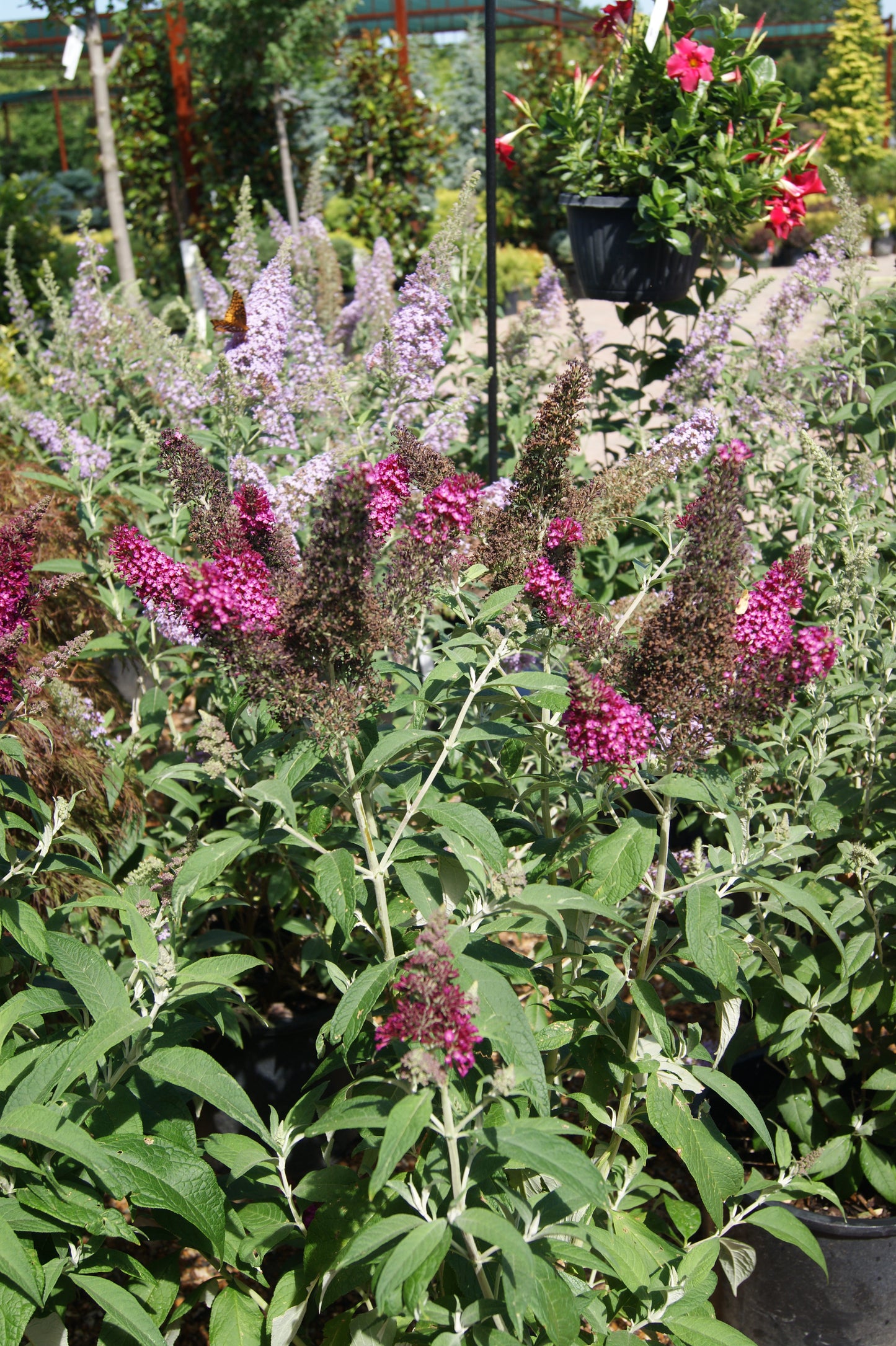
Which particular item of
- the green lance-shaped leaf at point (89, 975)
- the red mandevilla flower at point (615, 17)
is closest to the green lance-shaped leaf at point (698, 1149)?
the green lance-shaped leaf at point (89, 975)

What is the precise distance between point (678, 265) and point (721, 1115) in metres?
2.73

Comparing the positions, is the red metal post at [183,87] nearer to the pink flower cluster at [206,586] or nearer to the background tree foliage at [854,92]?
the pink flower cluster at [206,586]

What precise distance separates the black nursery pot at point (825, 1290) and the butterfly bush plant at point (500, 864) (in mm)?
114

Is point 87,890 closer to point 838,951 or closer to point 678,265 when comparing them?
point 838,951

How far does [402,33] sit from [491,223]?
14.2 meters

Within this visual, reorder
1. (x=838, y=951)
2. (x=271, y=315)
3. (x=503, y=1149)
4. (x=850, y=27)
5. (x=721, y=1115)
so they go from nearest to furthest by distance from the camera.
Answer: (x=503, y=1149)
(x=838, y=951)
(x=721, y=1115)
(x=271, y=315)
(x=850, y=27)

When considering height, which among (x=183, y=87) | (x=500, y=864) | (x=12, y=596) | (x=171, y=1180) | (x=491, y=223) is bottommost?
(x=171, y=1180)

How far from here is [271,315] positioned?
121 inches

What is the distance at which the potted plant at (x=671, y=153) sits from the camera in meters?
3.57

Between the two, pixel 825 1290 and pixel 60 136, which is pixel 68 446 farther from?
pixel 60 136

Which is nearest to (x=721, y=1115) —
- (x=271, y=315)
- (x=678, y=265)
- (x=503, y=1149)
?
(x=503, y=1149)

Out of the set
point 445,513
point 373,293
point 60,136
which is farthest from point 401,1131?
point 60,136

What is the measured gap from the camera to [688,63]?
11.5 feet

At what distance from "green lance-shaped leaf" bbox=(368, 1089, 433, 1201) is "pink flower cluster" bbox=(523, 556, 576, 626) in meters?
0.81
